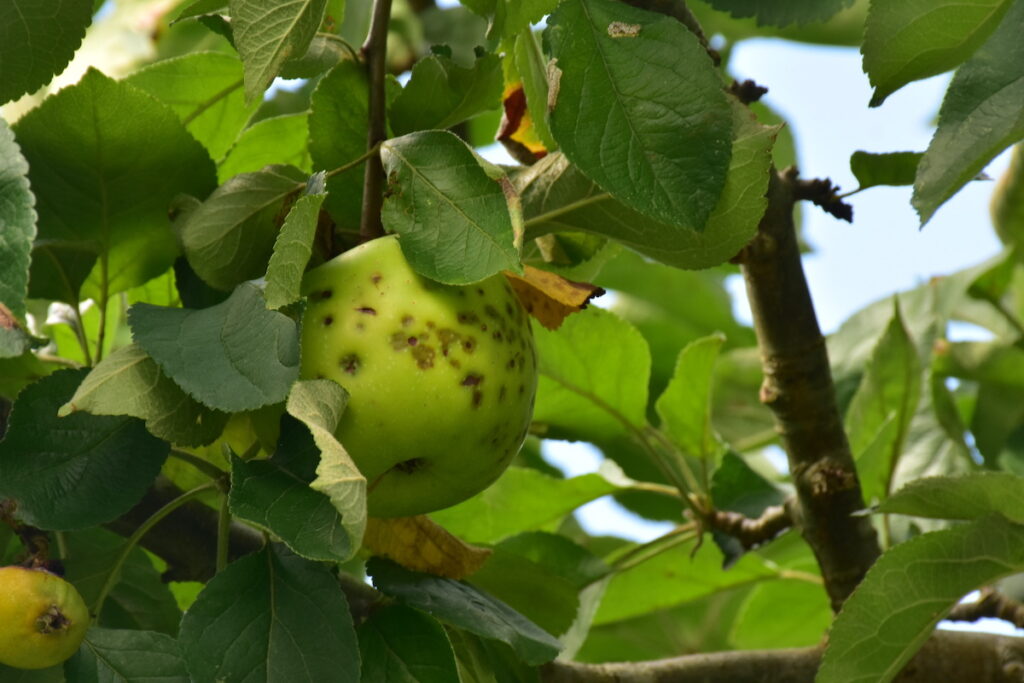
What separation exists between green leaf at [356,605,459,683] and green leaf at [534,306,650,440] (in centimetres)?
40

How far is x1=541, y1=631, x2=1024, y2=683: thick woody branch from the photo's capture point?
1014 millimetres

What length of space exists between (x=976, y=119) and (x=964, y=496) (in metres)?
0.28

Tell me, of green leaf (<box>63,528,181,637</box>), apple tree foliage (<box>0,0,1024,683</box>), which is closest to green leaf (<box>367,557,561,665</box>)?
→ apple tree foliage (<box>0,0,1024,683</box>)

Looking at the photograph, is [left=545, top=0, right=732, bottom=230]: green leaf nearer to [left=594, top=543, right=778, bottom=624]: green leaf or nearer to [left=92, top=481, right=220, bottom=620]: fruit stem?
[left=92, top=481, right=220, bottom=620]: fruit stem

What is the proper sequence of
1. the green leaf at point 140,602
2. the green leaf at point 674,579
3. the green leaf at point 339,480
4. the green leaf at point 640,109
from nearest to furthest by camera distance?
1. the green leaf at point 339,480
2. the green leaf at point 640,109
3. the green leaf at point 140,602
4. the green leaf at point 674,579

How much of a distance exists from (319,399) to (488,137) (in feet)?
3.13

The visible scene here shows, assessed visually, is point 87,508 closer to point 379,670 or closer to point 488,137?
point 379,670

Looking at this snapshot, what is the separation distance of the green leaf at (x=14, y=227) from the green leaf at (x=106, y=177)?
0.40 ft

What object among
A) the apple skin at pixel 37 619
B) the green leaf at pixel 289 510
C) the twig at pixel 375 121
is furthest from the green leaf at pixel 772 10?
the apple skin at pixel 37 619

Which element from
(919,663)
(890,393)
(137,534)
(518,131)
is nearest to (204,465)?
(137,534)

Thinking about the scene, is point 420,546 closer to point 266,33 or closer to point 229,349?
point 229,349

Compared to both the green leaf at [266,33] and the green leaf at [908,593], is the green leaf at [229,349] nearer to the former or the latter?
the green leaf at [266,33]

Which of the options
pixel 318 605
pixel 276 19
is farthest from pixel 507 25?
pixel 318 605

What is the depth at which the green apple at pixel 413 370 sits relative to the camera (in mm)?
637
